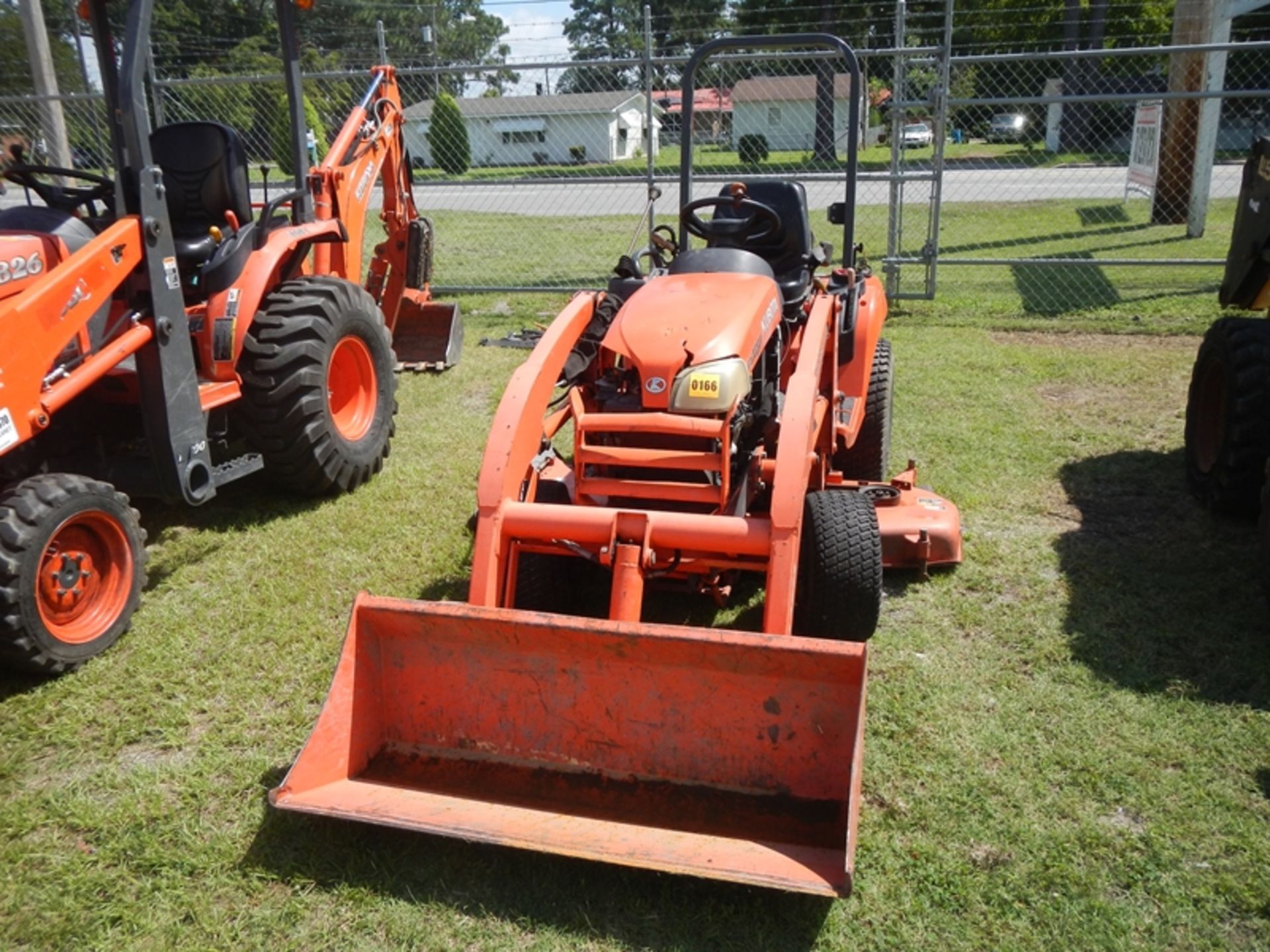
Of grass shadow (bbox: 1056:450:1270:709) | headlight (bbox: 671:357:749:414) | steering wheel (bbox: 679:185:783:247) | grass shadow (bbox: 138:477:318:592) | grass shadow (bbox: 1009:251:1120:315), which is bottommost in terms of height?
grass shadow (bbox: 1056:450:1270:709)

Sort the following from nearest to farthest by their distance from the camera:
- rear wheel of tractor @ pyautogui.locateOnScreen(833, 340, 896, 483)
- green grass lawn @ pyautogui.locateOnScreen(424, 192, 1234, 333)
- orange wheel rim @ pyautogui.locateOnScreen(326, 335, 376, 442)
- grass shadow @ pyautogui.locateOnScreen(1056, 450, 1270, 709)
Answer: grass shadow @ pyautogui.locateOnScreen(1056, 450, 1270, 709), rear wheel of tractor @ pyautogui.locateOnScreen(833, 340, 896, 483), orange wheel rim @ pyautogui.locateOnScreen(326, 335, 376, 442), green grass lawn @ pyautogui.locateOnScreen(424, 192, 1234, 333)

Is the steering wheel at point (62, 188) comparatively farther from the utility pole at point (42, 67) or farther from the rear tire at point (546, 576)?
the utility pole at point (42, 67)

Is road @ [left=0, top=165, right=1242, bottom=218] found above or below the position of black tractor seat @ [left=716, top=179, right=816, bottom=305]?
below

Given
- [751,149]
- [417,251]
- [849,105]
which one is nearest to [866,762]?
[849,105]

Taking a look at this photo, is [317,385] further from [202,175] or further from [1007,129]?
[1007,129]

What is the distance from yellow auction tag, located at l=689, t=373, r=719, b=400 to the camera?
3580mm

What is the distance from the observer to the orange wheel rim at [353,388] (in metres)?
5.61

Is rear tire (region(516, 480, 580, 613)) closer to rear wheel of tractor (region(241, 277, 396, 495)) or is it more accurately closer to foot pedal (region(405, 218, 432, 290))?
rear wheel of tractor (region(241, 277, 396, 495))

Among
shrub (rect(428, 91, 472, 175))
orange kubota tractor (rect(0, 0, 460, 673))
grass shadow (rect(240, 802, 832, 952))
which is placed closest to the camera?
grass shadow (rect(240, 802, 832, 952))

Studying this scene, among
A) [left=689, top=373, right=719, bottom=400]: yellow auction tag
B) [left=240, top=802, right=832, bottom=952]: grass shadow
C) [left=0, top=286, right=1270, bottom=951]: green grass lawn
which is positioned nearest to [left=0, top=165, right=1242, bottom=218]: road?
[left=0, top=286, right=1270, bottom=951]: green grass lawn

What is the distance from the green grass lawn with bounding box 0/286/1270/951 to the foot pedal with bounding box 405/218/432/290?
7.60 feet

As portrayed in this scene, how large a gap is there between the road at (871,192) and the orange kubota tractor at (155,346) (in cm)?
1143

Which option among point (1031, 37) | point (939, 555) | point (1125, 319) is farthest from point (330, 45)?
point (939, 555)

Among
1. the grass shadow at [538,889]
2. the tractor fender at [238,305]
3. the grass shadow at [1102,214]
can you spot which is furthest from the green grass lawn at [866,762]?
the grass shadow at [1102,214]
